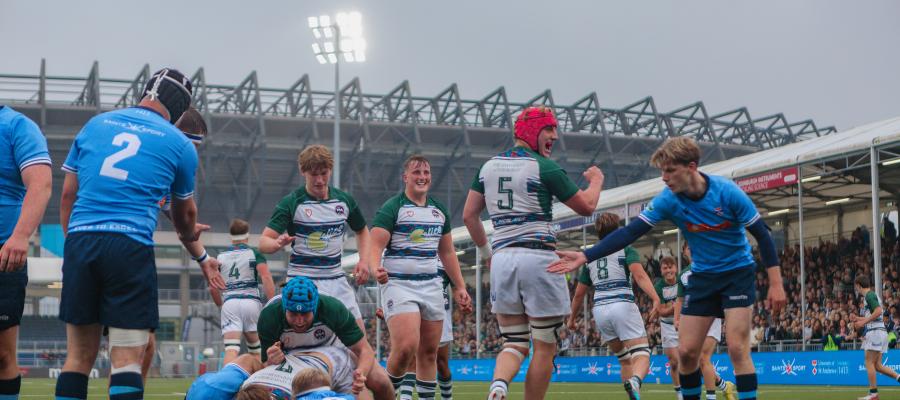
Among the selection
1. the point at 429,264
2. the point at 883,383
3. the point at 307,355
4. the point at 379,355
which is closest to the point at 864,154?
the point at 883,383

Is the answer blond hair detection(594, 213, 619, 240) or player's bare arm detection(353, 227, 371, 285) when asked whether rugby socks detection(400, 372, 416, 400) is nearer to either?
player's bare arm detection(353, 227, 371, 285)

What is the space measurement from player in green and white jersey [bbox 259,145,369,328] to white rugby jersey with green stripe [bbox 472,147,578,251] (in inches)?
66.7

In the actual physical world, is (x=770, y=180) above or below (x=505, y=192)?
above

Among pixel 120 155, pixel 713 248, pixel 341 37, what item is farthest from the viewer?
pixel 341 37

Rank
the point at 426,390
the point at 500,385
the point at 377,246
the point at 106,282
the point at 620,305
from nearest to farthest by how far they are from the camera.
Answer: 1. the point at 106,282
2. the point at 500,385
3. the point at 377,246
4. the point at 426,390
5. the point at 620,305

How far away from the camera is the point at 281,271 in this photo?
68.6m

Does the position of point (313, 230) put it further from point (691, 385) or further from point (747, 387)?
point (747, 387)

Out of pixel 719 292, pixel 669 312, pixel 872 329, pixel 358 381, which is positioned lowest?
pixel 358 381

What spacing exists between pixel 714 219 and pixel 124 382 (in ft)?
14.7

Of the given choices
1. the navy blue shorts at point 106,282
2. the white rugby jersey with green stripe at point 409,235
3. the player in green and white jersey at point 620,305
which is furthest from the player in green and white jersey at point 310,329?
the player in green and white jersey at point 620,305

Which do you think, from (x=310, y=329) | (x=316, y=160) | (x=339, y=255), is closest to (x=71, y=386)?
(x=310, y=329)

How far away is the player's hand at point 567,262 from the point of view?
24.2ft

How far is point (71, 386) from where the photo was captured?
238 inches

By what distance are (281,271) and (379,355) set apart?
25.7 meters
